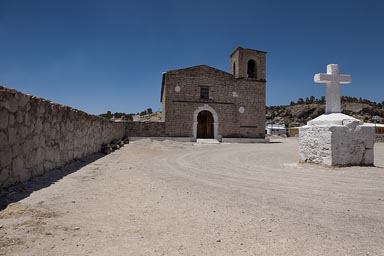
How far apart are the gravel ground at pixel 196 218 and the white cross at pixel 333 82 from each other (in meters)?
3.10

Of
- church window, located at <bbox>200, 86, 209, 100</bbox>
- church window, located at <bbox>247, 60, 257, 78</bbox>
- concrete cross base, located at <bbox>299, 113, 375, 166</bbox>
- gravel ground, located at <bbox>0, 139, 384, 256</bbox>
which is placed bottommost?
gravel ground, located at <bbox>0, 139, 384, 256</bbox>

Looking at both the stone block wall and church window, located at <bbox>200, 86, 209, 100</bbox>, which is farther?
church window, located at <bbox>200, 86, 209, 100</bbox>

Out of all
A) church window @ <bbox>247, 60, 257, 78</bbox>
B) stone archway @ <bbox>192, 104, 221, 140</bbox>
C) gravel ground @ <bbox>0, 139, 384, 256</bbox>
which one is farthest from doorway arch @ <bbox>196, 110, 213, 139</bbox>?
gravel ground @ <bbox>0, 139, 384, 256</bbox>

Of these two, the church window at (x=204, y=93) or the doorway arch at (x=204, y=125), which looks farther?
the doorway arch at (x=204, y=125)

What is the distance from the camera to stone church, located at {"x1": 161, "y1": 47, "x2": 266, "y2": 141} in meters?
20.9

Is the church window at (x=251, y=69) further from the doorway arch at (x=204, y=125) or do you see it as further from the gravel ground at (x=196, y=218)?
the gravel ground at (x=196, y=218)

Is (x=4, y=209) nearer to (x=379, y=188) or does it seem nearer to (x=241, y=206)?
(x=241, y=206)

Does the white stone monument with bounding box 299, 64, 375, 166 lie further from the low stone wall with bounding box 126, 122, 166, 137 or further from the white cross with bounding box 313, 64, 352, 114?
the low stone wall with bounding box 126, 122, 166, 137

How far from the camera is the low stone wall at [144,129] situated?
809 inches

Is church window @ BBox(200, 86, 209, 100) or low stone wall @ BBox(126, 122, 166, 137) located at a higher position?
church window @ BBox(200, 86, 209, 100)

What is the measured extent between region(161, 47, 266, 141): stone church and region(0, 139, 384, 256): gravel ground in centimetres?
1599

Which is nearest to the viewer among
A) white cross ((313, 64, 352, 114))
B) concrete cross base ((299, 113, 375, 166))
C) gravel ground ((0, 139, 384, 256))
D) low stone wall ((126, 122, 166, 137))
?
gravel ground ((0, 139, 384, 256))

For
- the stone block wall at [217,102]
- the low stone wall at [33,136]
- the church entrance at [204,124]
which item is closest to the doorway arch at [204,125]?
the church entrance at [204,124]

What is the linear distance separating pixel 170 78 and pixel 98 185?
16823 millimetres
